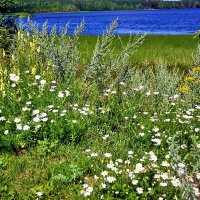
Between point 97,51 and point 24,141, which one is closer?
point 24,141

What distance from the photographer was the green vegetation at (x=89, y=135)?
497cm

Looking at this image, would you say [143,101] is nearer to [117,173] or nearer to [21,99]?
[21,99]

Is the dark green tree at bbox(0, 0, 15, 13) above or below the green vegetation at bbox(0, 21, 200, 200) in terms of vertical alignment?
above

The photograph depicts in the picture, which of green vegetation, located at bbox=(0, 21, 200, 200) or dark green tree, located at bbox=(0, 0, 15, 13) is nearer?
green vegetation, located at bbox=(0, 21, 200, 200)

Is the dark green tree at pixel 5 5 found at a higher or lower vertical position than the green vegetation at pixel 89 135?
higher

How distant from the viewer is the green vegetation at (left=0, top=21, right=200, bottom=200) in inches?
196

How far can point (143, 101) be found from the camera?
8.08m

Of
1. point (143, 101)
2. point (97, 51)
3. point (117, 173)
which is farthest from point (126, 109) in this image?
point (117, 173)

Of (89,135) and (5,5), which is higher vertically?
(5,5)

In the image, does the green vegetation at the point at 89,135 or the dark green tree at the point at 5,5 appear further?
the dark green tree at the point at 5,5

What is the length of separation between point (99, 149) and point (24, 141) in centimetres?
113

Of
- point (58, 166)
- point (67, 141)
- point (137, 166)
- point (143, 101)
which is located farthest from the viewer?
point (143, 101)

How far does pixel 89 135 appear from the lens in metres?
6.50

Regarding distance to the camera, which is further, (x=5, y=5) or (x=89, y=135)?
(x=5, y=5)
